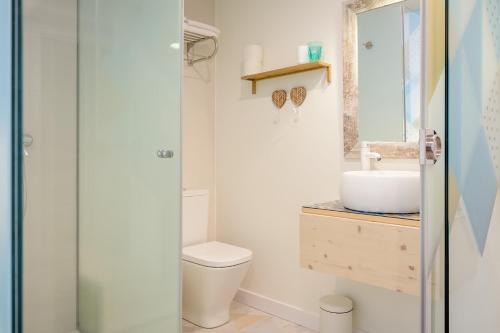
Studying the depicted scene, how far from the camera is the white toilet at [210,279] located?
2.33m

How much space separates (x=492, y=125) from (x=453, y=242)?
469mm

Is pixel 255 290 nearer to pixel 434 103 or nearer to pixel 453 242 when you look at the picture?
pixel 453 242

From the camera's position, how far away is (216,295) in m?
2.38

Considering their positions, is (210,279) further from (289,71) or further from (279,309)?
(289,71)

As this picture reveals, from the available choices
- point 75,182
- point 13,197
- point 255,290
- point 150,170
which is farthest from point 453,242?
point 255,290

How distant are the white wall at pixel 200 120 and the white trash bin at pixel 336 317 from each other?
120cm

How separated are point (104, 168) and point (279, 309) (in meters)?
1.53

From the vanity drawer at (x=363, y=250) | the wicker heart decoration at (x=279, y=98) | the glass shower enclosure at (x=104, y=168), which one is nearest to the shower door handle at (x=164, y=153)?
the glass shower enclosure at (x=104, y=168)

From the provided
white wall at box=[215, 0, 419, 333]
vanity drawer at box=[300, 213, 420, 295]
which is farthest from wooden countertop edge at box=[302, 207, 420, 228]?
white wall at box=[215, 0, 419, 333]

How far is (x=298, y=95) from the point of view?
8.45ft

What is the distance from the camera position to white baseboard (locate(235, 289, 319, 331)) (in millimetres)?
2501

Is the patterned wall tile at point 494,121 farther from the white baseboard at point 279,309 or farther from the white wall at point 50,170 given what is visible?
the white wall at point 50,170

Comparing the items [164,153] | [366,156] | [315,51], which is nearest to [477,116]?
[366,156]

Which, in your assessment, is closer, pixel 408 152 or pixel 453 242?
pixel 453 242
